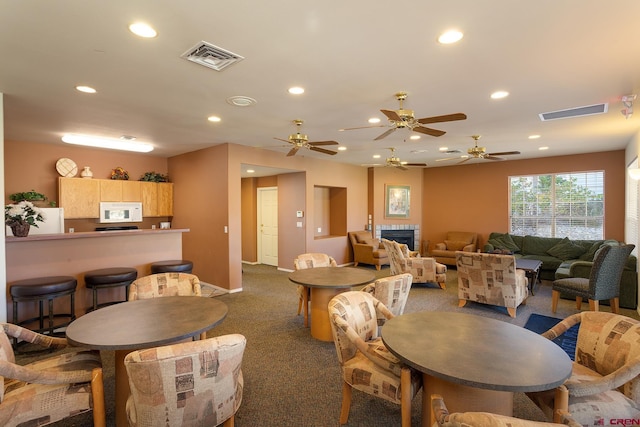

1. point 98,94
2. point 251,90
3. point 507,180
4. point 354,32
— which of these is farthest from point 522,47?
point 507,180

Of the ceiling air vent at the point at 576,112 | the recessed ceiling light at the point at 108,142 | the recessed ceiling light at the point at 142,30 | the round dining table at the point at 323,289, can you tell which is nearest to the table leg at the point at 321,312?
the round dining table at the point at 323,289

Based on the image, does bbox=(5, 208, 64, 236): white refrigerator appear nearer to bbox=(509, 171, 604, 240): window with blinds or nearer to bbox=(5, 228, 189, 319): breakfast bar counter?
bbox=(5, 228, 189, 319): breakfast bar counter

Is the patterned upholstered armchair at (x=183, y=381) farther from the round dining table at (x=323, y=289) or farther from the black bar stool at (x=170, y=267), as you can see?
the black bar stool at (x=170, y=267)

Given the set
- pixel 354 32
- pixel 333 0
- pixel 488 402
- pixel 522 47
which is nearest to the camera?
pixel 488 402

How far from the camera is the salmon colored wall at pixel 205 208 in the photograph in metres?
6.08

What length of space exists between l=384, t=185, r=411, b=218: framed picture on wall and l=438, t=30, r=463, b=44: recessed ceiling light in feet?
23.2

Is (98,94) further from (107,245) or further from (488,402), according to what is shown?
(488,402)

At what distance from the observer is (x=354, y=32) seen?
2.29 m

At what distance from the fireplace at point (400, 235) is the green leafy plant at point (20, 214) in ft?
25.0

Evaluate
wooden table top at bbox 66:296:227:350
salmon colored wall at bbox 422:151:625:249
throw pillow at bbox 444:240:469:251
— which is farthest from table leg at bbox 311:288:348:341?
salmon colored wall at bbox 422:151:625:249

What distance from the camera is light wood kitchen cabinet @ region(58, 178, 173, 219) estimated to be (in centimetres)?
599

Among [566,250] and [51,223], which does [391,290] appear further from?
[566,250]

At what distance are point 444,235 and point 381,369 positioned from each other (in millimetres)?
7948

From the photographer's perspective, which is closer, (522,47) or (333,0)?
(333,0)
